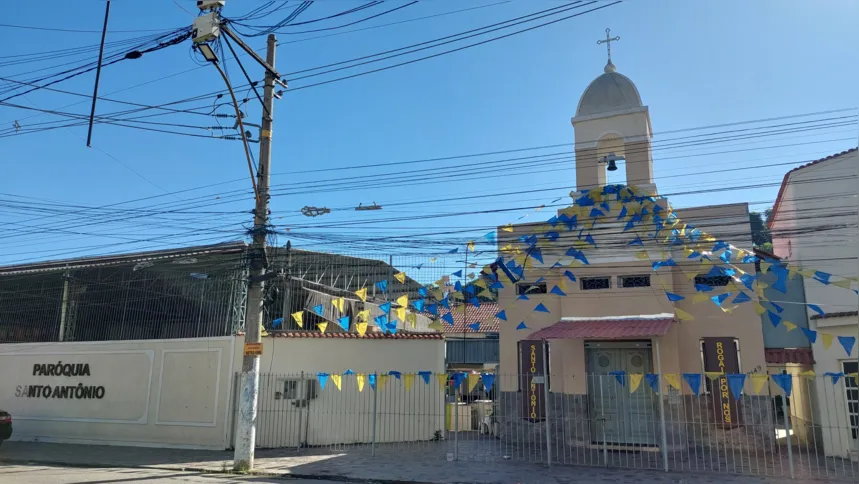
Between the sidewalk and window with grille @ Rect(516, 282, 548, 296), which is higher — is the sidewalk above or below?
below

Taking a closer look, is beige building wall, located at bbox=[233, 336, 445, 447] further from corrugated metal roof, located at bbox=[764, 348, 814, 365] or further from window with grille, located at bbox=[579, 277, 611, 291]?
corrugated metal roof, located at bbox=[764, 348, 814, 365]

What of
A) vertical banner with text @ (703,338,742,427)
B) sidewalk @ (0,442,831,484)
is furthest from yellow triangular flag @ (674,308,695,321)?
sidewalk @ (0,442,831,484)

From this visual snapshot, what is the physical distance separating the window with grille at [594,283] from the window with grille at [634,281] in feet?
0.99

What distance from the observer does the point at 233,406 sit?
47.8ft

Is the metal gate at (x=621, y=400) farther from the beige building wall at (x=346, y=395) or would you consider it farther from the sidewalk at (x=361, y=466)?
the beige building wall at (x=346, y=395)

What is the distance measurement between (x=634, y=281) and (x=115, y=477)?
1228 cm

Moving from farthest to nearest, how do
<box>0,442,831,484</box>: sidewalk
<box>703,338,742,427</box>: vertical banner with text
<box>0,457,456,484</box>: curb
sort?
<box>703,338,742,427</box>: vertical banner with text
<box>0,457,456,484</box>: curb
<box>0,442,831,484</box>: sidewalk

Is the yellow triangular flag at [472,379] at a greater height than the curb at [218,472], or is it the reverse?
the yellow triangular flag at [472,379]

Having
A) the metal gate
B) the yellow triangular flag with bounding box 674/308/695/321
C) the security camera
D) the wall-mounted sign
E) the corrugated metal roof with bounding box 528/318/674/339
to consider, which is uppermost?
the security camera

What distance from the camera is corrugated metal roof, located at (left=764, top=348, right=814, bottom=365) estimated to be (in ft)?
48.0

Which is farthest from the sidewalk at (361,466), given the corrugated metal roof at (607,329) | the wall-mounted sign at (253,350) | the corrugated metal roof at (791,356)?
the corrugated metal roof at (791,356)

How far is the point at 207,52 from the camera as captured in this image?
9.88 metres

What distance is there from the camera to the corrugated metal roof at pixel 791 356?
576 inches

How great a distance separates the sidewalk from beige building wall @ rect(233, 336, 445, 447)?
82cm
